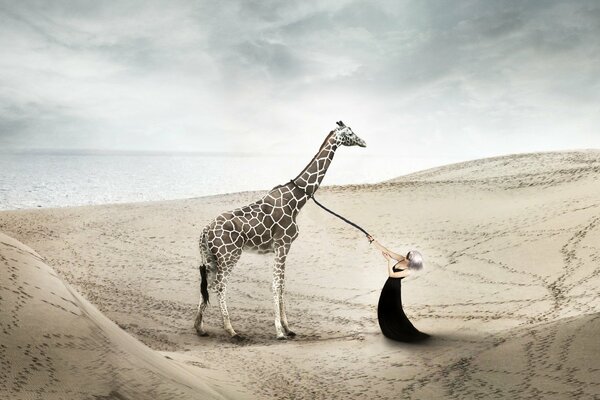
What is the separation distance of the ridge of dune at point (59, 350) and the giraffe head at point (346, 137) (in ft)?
14.7

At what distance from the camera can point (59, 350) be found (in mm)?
2994

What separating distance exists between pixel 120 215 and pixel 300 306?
28.3 feet

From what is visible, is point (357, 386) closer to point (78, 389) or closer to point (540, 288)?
point (78, 389)

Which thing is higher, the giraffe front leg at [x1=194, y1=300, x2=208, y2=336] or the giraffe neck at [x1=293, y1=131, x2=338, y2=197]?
the giraffe neck at [x1=293, y1=131, x2=338, y2=197]

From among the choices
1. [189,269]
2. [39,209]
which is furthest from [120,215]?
[189,269]

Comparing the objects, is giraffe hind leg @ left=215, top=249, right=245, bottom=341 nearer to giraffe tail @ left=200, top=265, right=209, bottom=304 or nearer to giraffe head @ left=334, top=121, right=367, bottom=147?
giraffe tail @ left=200, top=265, right=209, bottom=304

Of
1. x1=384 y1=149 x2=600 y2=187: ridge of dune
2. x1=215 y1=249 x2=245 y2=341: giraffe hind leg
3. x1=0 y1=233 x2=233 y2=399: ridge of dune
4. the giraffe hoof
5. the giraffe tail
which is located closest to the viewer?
x1=0 y1=233 x2=233 y2=399: ridge of dune

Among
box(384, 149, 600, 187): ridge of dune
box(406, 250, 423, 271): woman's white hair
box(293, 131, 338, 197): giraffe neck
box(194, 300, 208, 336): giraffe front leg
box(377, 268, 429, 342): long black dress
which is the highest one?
box(384, 149, 600, 187): ridge of dune

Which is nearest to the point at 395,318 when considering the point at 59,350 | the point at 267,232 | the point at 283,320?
the point at 283,320

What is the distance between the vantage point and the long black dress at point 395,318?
631 centimetres

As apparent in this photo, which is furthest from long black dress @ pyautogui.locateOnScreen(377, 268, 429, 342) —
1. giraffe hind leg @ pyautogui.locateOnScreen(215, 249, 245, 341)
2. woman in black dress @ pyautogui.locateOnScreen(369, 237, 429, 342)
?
giraffe hind leg @ pyautogui.locateOnScreen(215, 249, 245, 341)

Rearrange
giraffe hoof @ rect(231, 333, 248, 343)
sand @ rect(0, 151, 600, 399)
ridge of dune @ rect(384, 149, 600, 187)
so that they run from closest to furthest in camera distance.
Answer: sand @ rect(0, 151, 600, 399), giraffe hoof @ rect(231, 333, 248, 343), ridge of dune @ rect(384, 149, 600, 187)

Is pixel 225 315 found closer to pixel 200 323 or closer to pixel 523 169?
pixel 200 323

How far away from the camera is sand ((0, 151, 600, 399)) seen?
3.47 metres
